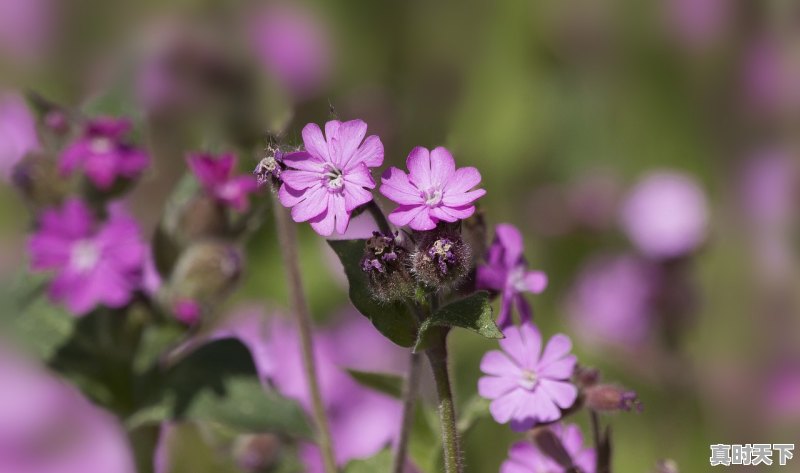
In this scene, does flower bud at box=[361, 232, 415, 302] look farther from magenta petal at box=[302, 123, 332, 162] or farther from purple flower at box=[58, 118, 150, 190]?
purple flower at box=[58, 118, 150, 190]

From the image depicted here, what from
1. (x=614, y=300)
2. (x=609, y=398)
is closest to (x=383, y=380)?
(x=609, y=398)

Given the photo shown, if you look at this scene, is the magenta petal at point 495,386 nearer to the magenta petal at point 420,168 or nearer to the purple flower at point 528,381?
the purple flower at point 528,381

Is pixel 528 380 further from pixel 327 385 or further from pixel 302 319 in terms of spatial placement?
pixel 327 385

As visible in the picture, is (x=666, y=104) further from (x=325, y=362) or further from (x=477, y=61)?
(x=325, y=362)

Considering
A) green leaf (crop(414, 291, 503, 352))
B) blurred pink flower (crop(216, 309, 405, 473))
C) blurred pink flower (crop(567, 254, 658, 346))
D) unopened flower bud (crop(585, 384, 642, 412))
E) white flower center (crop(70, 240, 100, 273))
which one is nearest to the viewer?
green leaf (crop(414, 291, 503, 352))

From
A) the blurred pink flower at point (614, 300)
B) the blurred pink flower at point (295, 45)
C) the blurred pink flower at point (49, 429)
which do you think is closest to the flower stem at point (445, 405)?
the blurred pink flower at point (49, 429)

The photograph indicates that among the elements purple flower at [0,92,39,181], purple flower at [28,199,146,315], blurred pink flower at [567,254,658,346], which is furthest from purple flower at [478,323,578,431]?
blurred pink flower at [567,254,658,346]
